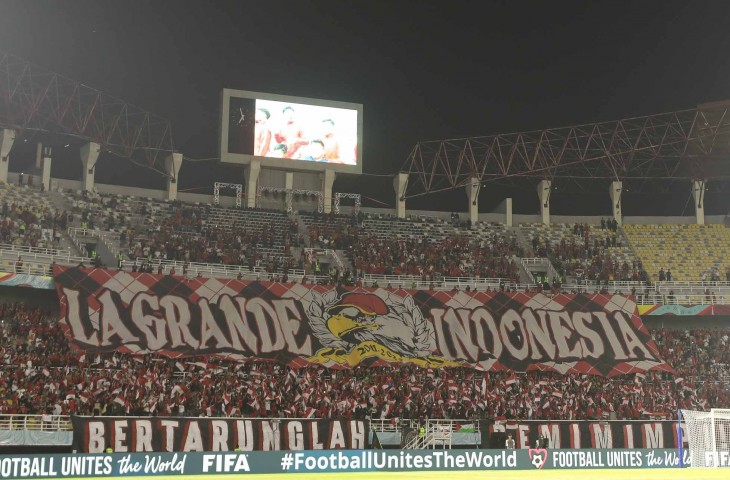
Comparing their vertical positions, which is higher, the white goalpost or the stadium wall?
the stadium wall

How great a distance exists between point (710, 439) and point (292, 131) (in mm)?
39732

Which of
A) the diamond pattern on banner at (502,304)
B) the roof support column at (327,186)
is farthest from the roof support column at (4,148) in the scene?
the diamond pattern on banner at (502,304)

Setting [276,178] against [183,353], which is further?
[276,178]

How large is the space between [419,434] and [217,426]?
8799 mm

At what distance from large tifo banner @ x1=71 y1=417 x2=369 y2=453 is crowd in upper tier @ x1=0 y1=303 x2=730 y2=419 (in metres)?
4.43

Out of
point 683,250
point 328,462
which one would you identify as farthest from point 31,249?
point 683,250

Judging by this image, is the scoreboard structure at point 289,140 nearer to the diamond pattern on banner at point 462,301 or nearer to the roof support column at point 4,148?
the roof support column at point 4,148

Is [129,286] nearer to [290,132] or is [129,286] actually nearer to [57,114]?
[57,114]

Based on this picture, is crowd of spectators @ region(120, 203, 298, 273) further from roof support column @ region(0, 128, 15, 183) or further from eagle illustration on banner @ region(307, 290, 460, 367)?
roof support column @ region(0, 128, 15, 183)

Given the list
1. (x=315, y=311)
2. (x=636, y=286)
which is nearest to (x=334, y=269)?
(x=315, y=311)

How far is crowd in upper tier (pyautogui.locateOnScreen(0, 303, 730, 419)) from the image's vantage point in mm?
38062

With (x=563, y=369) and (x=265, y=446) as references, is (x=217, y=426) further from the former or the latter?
(x=563, y=369)

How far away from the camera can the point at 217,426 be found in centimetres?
3406

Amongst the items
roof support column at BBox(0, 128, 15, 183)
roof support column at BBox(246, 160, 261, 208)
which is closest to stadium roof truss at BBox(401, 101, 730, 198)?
roof support column at BBox(246, 160, 261, 208)
